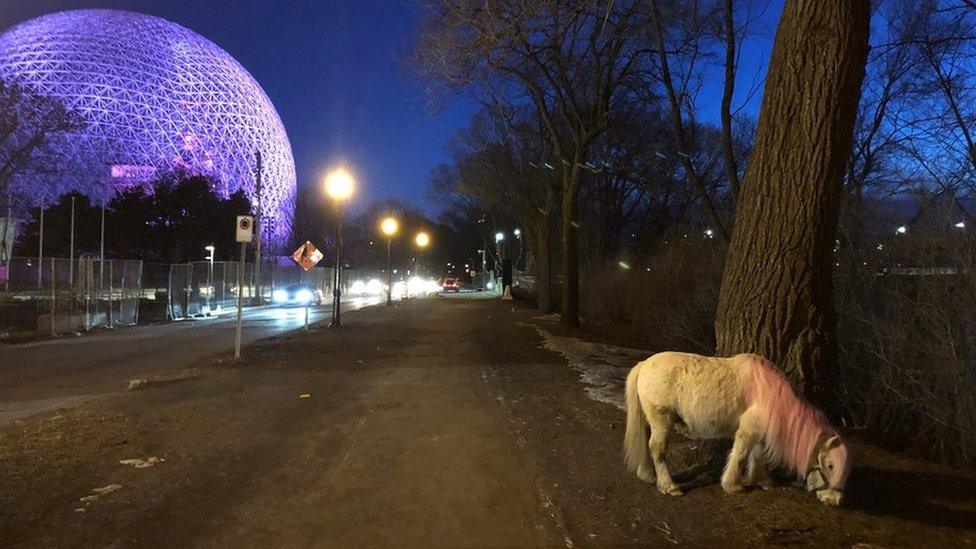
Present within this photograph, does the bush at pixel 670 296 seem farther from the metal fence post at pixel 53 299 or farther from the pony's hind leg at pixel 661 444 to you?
the metal fence post at pixel 53 299

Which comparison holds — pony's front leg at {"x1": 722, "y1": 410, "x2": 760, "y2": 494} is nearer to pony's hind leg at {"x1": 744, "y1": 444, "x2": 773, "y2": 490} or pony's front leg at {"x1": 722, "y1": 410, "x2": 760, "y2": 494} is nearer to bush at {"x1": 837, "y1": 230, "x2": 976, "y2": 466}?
pony's hind leg at {"x1": 744, "y1": 444, "x2": 773, "y2": 490}

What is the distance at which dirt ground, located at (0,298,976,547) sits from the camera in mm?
4969

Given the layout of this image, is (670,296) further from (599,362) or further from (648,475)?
(648,475)

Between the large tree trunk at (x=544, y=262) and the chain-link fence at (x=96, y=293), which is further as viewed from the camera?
the large tree trunk at (x=544, y=262)

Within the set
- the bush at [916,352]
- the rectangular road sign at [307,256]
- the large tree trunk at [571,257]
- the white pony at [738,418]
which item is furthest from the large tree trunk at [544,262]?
the white pony at [738,418]

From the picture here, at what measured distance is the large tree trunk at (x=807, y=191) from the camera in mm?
6238

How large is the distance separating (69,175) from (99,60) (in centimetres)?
1386

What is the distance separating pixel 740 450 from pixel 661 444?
1.99 ft

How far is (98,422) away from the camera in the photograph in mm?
8539

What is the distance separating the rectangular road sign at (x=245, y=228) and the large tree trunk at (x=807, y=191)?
A: 11.2 m

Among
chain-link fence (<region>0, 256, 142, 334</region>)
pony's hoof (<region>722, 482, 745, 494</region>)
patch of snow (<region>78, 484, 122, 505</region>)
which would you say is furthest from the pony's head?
chain-link fence (<region>0, 256, 142, 334</region>)

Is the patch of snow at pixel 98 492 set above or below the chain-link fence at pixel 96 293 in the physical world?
below

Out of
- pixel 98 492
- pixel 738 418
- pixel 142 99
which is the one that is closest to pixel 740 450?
pixel 738 418

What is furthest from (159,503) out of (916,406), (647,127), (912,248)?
(647,127)
